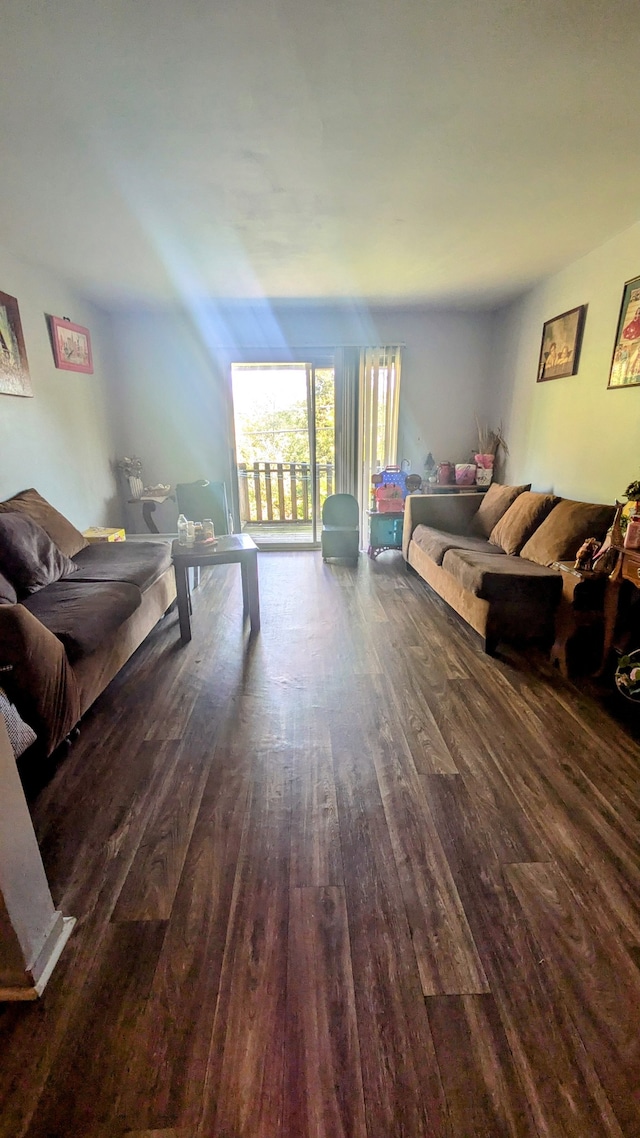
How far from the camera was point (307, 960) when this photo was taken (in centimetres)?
112

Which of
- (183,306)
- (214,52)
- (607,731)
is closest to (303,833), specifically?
(607,731)

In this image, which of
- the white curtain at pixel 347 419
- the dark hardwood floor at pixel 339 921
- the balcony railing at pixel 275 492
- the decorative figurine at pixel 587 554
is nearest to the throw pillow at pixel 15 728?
the dark hardwood floor at pixel 339 921

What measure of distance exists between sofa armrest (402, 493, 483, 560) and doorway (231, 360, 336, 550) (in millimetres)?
1226

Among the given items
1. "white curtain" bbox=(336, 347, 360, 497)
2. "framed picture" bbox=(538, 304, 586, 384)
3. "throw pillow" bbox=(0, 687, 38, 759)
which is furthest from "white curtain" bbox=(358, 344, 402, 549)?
"throw pillow" bbox=(0, 687, 38, 759)

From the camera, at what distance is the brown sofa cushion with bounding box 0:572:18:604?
2.14 meters

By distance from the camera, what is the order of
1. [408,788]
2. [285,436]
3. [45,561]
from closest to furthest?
[408,788], [45,561], [285,436]

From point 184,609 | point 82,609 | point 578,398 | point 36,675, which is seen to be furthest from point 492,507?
point 36,675

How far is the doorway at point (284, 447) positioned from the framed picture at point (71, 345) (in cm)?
135

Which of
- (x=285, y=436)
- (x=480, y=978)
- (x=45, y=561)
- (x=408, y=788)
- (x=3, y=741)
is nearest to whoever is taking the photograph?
(x=3, y=741)

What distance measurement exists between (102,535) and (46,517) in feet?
2.35

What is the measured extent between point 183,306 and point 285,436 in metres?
1.76

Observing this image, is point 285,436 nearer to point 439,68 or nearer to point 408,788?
point 439,68

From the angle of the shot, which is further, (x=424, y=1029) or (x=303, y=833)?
(x=303, y=833)

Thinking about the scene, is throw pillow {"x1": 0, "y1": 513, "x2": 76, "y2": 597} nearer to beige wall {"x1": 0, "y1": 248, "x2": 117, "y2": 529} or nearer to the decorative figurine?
beige wall {"x1": 0, "y1": 248, "x2": 117, "y2": 529}
